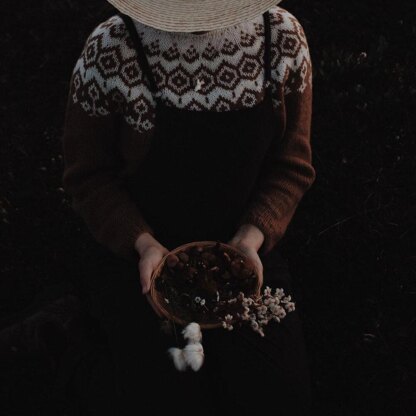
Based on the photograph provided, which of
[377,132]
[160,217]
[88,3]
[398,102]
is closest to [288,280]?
[160,217]

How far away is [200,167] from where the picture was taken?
2.41 metres

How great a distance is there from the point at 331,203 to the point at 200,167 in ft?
5.31

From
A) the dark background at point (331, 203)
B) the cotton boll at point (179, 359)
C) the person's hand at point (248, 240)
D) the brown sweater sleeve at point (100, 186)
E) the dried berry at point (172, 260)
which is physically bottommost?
the dark background at point (331, 203)

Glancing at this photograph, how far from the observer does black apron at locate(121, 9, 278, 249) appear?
2.26m

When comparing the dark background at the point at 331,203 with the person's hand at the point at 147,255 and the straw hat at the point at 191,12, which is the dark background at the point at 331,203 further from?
the straw hat at the point at 191,12

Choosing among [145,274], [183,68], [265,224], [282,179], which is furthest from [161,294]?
[183,68]

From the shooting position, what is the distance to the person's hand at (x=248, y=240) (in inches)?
100.0

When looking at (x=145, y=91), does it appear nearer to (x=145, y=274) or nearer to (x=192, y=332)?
(x=145, y=274)

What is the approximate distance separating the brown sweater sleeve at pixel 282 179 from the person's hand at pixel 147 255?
0.46 meters

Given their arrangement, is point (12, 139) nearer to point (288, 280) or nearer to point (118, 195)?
point (118, 195)

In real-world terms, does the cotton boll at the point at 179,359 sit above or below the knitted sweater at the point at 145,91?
below

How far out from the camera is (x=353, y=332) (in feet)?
11.0

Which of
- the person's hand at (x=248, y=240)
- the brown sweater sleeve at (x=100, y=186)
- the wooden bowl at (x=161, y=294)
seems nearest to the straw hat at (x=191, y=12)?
the brown sweater sleeve at (x=100, y=186)

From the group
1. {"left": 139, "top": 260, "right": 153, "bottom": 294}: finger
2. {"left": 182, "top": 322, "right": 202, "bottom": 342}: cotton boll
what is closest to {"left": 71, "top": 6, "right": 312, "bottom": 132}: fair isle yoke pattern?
{"left": 139, "top": 260, "right": 153, "bottom": 294}: finger
